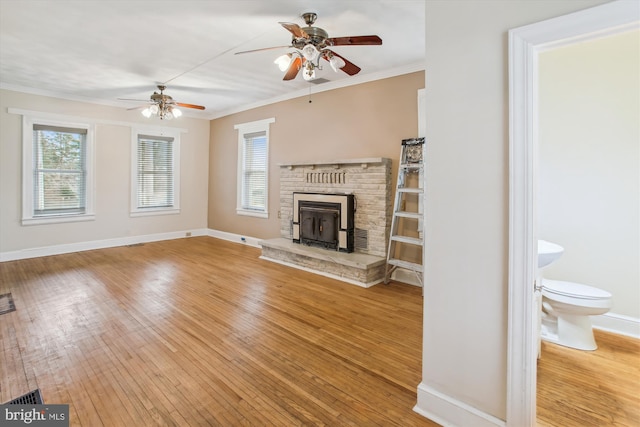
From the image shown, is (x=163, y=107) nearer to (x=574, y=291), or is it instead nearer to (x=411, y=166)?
(x=411, y=166)

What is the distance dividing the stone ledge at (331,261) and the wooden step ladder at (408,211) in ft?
0.68

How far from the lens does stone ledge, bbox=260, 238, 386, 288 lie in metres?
3.95

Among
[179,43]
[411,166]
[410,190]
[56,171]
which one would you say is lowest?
[410,190]

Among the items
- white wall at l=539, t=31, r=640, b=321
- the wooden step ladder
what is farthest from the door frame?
the wooden step ladder

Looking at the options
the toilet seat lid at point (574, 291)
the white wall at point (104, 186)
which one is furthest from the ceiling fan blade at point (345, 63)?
the white wall at point (104, 186)

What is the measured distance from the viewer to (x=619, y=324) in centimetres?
264

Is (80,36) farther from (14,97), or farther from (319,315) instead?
(319,315)

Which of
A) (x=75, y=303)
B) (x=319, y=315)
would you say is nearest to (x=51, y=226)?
(x=75, y=303)

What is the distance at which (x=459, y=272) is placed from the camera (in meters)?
→ 1.59

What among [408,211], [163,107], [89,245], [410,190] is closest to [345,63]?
[410,190]

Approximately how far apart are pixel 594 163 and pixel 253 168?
542cm

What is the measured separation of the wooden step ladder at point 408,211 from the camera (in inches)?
→ 149

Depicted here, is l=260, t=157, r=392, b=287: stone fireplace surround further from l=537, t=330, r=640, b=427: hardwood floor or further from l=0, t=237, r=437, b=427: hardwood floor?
l=537, t=330, r=640, b=427: hardwood floor

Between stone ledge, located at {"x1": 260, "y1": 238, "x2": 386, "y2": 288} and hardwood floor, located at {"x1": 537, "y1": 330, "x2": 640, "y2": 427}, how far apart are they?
6.34 ft
